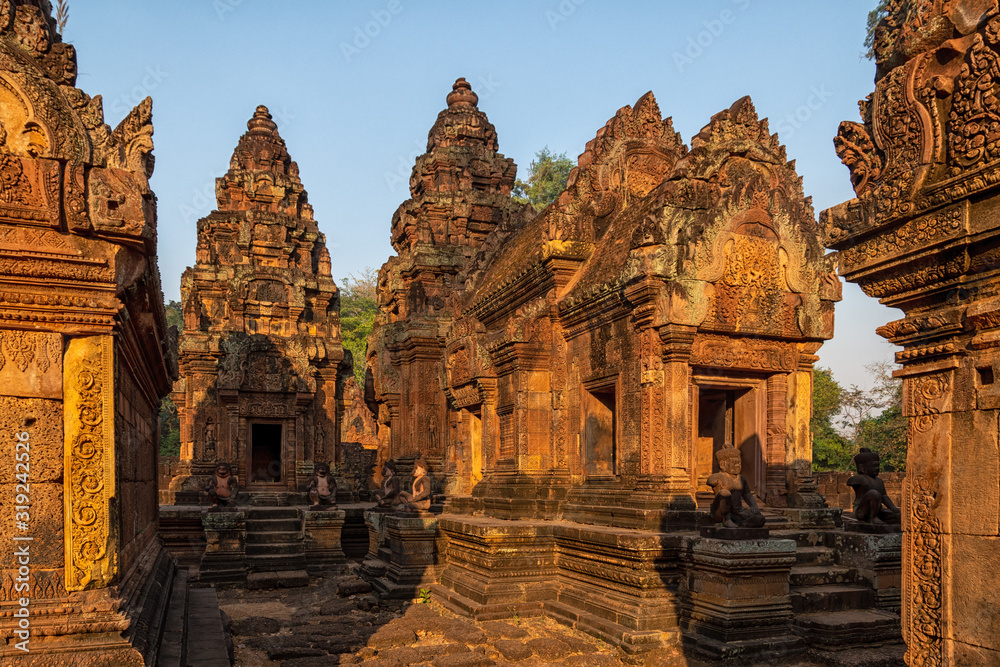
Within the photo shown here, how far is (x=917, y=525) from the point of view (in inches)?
125

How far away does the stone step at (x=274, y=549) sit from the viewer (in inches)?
525

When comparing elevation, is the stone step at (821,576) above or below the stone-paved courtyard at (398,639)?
above

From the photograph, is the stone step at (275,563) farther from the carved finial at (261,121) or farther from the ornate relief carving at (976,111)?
the carved finial at (261,121)

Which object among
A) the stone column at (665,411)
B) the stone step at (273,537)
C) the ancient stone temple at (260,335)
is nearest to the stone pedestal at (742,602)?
the stone column at (665,411)

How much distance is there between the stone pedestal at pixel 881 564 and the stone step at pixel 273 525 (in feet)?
32.9

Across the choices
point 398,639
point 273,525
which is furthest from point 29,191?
point 273,525

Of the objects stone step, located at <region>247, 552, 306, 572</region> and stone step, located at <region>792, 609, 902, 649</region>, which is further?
stone step, located at <region>247, 552, 306, 572</region>

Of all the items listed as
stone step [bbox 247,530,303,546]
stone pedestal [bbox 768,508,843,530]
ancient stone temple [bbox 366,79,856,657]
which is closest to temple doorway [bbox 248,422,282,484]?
stone step [bbox 247,530,303,546]

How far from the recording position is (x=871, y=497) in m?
8.31

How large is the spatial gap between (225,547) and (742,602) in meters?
9.38

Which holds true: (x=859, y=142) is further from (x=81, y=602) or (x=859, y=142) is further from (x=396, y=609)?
(x=396, y=609)

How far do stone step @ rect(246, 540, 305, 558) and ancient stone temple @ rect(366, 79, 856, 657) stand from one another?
244 centimetres

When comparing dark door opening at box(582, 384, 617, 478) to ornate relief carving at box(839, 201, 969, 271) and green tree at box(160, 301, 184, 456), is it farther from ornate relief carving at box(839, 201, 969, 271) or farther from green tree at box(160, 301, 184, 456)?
green tree at box(160, 301, 184, 456)

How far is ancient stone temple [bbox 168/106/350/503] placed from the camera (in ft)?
58.4
